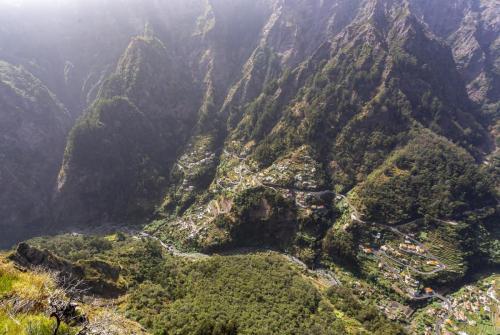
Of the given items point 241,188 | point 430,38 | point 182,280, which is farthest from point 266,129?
point 430,38

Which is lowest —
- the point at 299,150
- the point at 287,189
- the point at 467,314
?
the point at 467,314

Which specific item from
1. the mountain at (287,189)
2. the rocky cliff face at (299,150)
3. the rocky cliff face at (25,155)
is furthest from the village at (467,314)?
the rocky cliff face at (25,155)

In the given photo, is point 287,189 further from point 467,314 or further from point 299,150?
point 467,314

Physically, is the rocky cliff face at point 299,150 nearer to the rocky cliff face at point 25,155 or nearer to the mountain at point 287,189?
the mountain at point 287,189

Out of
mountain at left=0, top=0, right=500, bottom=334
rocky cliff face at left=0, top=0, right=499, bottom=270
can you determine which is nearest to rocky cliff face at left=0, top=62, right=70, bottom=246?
mountain at left=0, top=0, right=500, bottom=334

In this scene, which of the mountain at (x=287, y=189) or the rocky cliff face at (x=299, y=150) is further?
the rocky cliff face at (x=299, y=150)

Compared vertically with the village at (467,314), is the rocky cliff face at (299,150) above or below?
above

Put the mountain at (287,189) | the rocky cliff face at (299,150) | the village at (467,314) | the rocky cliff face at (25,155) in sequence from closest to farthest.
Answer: the village at (467,314)
the mountain at (287,189)
the rocky cliff face at (299,150)
the rocky cliff face at (25,155)

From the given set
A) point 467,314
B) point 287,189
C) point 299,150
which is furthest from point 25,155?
point 467,314
